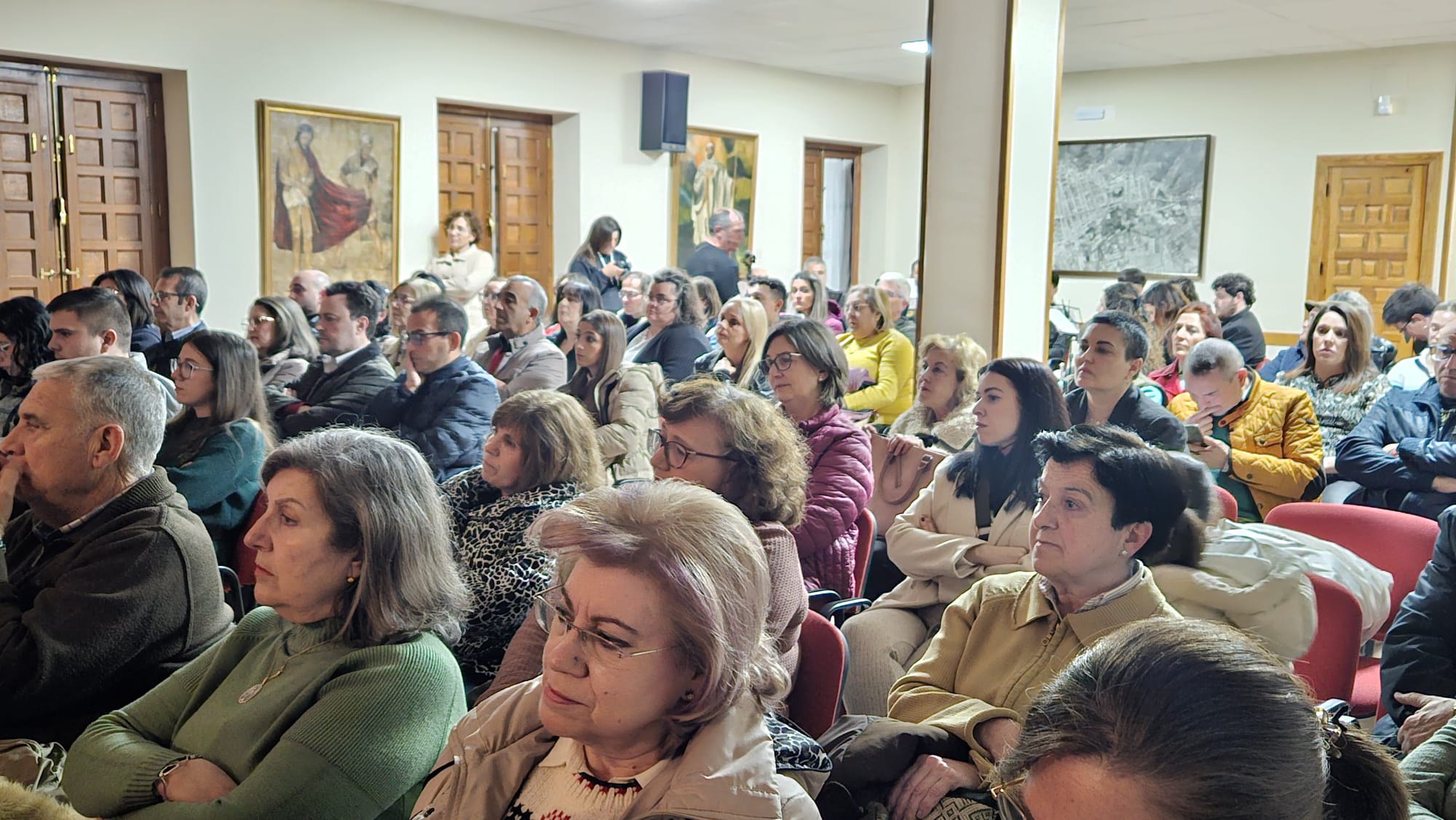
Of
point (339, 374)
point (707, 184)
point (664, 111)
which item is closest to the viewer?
point (339, 374)

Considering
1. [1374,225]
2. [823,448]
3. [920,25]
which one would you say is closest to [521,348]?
[823,448]

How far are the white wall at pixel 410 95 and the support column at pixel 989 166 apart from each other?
522 centimetres

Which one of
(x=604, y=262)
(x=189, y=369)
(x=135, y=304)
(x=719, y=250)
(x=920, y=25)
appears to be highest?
(x=920, y=25)

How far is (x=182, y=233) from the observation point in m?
8.32

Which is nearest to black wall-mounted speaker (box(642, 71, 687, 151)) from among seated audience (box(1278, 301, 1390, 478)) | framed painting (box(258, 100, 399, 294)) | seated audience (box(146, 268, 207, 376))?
framed painting (box(258, 100, 399, 294))

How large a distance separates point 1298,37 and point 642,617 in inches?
435

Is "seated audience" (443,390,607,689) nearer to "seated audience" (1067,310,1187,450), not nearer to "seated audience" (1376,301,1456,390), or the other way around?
"seated audience" (1067,310,1187,450)

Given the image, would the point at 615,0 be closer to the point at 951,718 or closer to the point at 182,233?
the point at 182,233

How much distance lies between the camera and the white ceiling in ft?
30.0

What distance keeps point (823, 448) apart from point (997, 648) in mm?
1464

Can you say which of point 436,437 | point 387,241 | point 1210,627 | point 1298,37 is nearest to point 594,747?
point 1210,627

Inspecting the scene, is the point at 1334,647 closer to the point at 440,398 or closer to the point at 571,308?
the point at 440,398

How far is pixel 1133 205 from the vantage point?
1259 cm

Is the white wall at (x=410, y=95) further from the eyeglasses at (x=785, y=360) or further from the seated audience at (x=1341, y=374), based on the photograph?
the seated audience at (x=1341, y=374)
